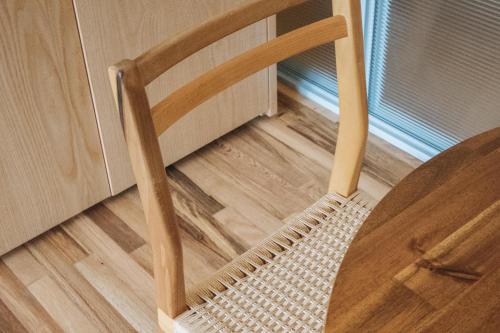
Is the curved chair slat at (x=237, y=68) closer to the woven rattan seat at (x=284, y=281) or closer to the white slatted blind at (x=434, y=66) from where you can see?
the woven rattan seat at (x=284, y=281)

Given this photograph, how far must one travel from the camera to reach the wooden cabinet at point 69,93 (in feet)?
4.33

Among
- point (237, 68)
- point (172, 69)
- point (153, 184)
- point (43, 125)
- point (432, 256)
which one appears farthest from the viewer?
point (172, 69)

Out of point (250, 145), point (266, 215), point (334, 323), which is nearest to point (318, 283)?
point (334, 323)

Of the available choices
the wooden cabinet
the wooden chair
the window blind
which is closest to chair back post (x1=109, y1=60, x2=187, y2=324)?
the wooden chair

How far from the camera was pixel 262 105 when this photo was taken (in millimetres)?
1893

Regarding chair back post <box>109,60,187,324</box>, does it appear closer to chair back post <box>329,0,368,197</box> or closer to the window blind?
chair back post <box>329,0,368,197</box>

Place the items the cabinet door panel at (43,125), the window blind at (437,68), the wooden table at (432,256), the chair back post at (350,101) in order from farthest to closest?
the window blind at (437,68) < the cabinet door panel at (43,125) < the chair back post at (350,101) < the wooden table at (432,256)

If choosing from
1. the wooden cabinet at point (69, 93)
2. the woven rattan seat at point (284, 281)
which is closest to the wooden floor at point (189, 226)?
the wooden cabinet at point (69, 93)

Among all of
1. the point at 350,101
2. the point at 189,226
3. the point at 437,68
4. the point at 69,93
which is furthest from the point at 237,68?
the point at 437,68

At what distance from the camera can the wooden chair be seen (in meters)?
0.76

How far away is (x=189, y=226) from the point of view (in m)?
1.62

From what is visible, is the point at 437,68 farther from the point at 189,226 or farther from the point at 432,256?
the point at 432,256

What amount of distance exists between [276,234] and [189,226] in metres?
0.64

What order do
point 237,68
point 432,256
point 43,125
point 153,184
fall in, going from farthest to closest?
point 43,125 < point 237,68 < point 153,184 < point 432,256
